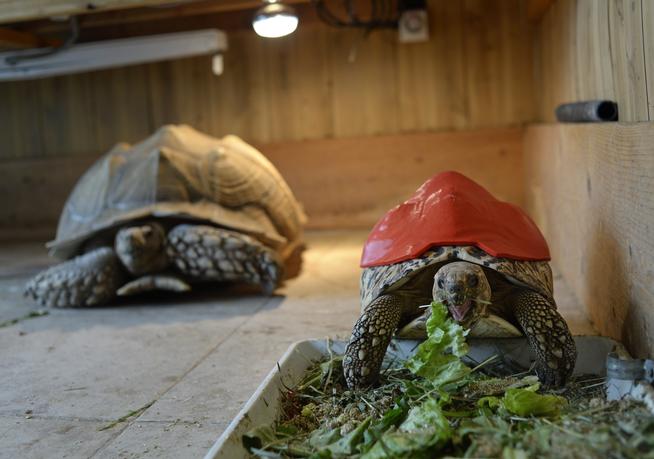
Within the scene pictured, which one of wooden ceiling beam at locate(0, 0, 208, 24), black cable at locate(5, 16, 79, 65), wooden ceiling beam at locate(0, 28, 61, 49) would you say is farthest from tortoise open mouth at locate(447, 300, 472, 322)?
black cable at locate(5, 16, 79, 65)

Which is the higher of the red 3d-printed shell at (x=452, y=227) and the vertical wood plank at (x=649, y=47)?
the vertical wood plank at (x=649, y=47)

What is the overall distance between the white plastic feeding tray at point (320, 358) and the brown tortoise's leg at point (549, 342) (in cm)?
15

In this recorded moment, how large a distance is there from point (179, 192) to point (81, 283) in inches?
28.0

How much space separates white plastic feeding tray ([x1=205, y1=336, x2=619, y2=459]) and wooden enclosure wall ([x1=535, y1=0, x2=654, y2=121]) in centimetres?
69

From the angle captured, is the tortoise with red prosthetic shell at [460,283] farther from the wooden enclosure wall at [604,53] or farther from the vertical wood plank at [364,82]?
the vertical wood plank at [364,82]

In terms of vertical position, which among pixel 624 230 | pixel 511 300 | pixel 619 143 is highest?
Result: pixel 619 143

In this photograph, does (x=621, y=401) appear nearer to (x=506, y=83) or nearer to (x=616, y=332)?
(x=616, y=332)

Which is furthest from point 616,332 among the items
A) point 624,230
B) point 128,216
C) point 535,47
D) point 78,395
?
point 535,47

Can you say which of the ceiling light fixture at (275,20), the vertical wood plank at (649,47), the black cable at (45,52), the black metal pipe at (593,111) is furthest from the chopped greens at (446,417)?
the black cable at (45,52)

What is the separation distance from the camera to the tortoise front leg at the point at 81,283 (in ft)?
12.4

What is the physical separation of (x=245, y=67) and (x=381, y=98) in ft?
3.90

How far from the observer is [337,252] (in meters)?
5.02

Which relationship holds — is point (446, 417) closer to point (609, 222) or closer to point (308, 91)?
point (609, 222)

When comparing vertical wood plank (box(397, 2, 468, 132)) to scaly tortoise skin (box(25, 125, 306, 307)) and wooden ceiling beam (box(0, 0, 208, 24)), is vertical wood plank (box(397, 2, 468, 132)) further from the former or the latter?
wooden ceiling beam (box(0, 0, 208, 24))
